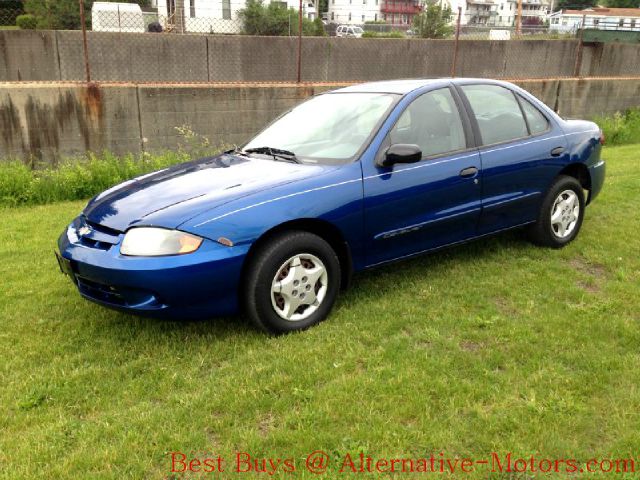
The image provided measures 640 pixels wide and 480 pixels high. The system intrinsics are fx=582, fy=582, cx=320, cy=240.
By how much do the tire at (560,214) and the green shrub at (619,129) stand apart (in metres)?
7.67

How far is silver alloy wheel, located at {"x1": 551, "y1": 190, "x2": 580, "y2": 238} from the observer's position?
519 cm

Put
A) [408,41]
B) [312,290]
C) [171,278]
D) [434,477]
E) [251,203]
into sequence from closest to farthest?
[434,477]
[171,278]
[251,203]
[312,290]
[408,41]

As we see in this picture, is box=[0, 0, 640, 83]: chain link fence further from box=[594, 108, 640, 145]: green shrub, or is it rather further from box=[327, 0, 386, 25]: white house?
box=[327, 0, 386, 25]: white house

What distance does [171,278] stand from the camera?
330cm

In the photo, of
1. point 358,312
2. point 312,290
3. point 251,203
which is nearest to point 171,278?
point 251,203

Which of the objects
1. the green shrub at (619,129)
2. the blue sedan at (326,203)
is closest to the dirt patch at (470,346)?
the blue sedan at (326,203)

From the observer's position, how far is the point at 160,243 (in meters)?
3.37

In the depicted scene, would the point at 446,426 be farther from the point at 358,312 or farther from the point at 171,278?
the point at 171,278

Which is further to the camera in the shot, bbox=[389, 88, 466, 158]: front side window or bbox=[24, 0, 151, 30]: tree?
bbox=[24, 0, 151, 30]: tree

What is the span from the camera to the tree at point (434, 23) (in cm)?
2858

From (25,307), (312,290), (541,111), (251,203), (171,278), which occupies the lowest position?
(25,307)

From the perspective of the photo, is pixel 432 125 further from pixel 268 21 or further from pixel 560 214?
pixel 268 21

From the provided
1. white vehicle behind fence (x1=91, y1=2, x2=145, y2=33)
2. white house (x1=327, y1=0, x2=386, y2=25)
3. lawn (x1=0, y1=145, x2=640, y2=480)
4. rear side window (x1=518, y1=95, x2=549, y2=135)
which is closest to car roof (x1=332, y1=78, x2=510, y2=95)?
rear side window (x1=518, y1=95, x2=549, y2=135)

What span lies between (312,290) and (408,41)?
54.7 ft
